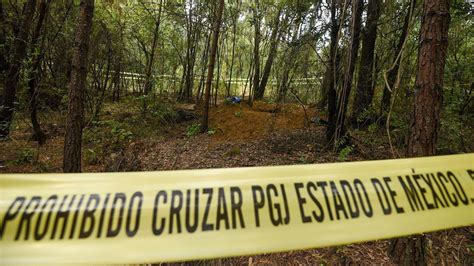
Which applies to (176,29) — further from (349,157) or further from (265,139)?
(349,157)

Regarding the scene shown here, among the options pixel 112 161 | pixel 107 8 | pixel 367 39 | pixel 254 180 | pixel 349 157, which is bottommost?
pixel 112 161

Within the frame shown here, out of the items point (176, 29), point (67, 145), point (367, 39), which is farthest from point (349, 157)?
point (176, 29)

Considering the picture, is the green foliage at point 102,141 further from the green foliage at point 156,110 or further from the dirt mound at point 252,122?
the dirt mound at point 252,122

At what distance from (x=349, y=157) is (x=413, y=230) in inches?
141

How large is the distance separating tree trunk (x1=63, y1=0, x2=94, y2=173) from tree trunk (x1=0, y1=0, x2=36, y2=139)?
3693 millimetres

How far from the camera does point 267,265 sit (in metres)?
2.70

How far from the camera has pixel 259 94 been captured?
1192cm

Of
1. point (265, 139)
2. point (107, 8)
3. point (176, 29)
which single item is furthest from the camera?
point (176, 29)

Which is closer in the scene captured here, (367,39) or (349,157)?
(349,157)

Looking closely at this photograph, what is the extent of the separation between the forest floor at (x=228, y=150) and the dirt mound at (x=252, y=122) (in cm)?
3

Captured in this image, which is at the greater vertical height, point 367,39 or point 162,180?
point 367,39

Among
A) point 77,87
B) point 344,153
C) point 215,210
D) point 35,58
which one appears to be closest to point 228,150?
point 344,153

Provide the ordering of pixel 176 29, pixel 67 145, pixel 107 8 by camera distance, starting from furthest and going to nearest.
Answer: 1. pixel 176 29
2. pixel 107 8
3. pixel 67 145

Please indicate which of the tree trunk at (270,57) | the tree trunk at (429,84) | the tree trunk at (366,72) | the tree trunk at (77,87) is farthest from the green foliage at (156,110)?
the tree trunk at (429,84)
